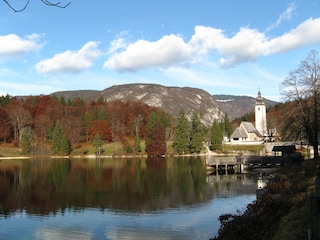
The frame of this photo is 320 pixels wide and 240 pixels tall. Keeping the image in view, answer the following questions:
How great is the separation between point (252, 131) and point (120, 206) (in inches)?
3117

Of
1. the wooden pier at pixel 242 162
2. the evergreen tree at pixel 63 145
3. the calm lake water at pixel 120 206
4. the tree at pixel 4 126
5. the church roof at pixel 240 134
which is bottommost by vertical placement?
the calm lake water at pixel 120 206

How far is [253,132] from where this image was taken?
334 feet

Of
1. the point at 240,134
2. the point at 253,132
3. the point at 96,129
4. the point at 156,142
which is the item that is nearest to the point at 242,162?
the point at 156,142

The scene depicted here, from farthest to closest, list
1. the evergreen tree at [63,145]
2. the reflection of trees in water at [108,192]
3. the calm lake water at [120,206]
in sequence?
the evergreen tree at [63,145] → the reflection of trees in water at [108,192] → the calm lake water at [120,206]

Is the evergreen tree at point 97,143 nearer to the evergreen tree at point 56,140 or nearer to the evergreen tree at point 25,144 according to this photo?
the evergreen tree at point 56,140

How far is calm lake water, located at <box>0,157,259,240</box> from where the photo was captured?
20641 mm

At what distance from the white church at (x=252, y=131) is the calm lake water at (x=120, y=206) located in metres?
56.1

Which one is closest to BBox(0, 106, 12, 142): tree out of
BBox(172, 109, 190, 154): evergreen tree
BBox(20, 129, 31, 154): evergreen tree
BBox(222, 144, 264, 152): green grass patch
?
BBox(20, 129, 31, 154): evergreen tree

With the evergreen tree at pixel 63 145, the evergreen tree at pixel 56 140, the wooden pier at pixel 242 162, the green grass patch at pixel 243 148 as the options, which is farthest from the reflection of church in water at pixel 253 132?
the evergreen tree at pixel 56 140

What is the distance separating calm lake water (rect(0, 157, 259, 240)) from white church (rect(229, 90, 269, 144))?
2211 inches

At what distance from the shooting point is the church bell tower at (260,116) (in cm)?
10506

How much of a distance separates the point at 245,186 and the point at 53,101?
306ft

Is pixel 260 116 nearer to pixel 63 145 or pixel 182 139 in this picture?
pixel 182 139

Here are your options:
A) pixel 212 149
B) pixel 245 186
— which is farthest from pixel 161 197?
pixel 212 149
